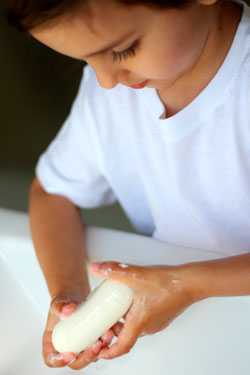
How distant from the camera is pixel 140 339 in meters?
0.70

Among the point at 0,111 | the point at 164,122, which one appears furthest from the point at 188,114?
the point at 0,111

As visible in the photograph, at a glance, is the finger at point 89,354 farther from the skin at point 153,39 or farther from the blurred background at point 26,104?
the blurred background at point 26,104

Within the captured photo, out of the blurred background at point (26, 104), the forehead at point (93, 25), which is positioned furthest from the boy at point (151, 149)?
the blurred background at point (26, 104)

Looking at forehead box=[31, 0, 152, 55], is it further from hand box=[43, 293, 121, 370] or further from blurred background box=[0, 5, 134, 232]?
blurred background box=[0, 5, 134, 232]

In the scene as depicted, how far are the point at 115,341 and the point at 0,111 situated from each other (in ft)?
2.58

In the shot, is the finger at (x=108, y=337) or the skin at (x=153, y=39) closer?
the skin at (x=153, y=39)

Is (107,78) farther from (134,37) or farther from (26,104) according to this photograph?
(26,104)

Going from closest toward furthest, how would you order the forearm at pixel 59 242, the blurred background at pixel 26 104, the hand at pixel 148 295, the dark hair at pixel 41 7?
the dark hair at pixel 41 7, the hand at pixel 148 295, the forearm at pixel 59 242, the blurred background at pixel 26 104

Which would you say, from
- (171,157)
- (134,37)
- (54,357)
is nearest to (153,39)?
(134,37)

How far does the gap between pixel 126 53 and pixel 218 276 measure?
199 mm

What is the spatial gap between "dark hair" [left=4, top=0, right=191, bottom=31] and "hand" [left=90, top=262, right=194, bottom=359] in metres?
0.20

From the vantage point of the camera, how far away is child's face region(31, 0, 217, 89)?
1.68 ft

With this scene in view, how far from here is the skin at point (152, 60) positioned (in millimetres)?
519

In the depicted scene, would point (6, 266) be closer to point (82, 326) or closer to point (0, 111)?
point (82, 326)
